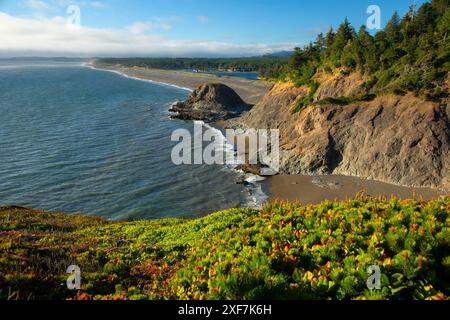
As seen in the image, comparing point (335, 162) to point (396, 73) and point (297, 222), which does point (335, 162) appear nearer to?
point (396, 73)

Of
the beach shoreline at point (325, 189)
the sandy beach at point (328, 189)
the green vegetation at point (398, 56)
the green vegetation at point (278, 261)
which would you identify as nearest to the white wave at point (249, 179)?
the beach shoreline at point (325, 189)

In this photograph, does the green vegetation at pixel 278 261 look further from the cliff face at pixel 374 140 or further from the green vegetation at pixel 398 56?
the green vegetation at pixel 398 56

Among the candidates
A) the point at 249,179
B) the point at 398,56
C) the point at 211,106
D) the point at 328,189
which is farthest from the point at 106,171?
the point at 211,106

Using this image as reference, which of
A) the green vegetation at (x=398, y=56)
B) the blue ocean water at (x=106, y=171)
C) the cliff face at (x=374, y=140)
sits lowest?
the blue ocean water at (x=106, y=171)

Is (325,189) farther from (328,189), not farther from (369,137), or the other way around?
(369,137)

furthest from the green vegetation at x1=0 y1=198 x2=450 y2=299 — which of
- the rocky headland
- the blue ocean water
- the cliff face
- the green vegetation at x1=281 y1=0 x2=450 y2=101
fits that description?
the green vegetation at x1=281 y1=0 x2=450 y2=101

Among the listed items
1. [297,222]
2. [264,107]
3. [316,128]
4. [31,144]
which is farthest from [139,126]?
[297,222]

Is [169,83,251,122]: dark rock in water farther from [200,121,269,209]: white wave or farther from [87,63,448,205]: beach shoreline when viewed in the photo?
[87,63,448,205]: beach shoreline
